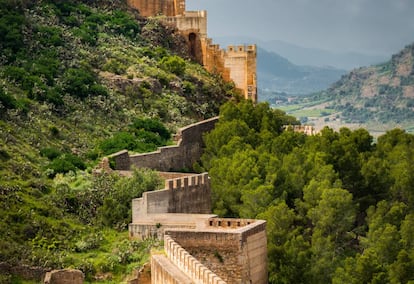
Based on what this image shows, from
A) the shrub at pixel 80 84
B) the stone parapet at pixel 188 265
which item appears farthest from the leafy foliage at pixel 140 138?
the stone parapet at pixel 188 265

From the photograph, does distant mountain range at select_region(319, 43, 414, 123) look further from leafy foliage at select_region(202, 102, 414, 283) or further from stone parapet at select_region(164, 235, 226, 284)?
stone parapet at select_region(164, 235, 226, 284)

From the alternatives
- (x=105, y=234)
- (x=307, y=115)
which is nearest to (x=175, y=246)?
(x=105, y=234)

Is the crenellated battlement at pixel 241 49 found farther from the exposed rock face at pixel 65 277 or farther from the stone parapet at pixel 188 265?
the stone parapet at pixel 188 265

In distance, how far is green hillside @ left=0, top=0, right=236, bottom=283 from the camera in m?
37.4

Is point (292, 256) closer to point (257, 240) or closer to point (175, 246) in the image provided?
point (257, 240)

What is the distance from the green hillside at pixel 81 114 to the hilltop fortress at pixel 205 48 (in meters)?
0.98

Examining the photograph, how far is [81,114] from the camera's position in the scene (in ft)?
167

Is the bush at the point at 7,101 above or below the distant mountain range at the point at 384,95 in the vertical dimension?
above

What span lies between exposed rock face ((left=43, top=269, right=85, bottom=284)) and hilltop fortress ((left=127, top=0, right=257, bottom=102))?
31.1 m

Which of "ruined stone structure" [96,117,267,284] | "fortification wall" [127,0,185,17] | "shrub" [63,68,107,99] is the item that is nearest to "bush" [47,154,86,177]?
"ruined stone structure" [96,117,267,284]

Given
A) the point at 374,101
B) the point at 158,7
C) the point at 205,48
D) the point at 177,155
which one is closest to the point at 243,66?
the point at 205,48

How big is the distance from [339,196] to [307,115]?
414ft

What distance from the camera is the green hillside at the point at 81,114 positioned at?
37375 millimetres

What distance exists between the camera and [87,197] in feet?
136
